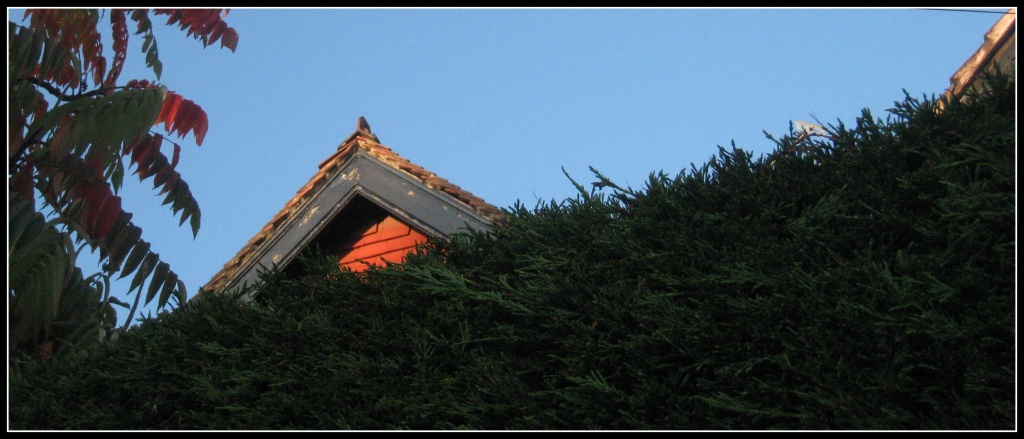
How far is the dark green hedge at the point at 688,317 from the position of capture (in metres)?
3.24

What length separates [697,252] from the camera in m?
3.90

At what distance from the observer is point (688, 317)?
370cm

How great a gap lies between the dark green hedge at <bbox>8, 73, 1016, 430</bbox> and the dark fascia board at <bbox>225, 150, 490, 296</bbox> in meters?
1.96

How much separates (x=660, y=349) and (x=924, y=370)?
102 centimetres

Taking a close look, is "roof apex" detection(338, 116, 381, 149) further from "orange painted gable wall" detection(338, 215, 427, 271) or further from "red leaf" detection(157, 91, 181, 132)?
"red leaf" detection(157, 91, 181, 132)

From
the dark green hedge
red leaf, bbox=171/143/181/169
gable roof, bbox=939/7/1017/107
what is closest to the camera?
the dark green hedge

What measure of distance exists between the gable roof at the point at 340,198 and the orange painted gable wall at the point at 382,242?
46 cm

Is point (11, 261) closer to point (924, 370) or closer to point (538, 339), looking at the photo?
point (538, 339)

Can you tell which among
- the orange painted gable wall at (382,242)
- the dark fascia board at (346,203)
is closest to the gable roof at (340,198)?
the dark fascia board at (346,203)

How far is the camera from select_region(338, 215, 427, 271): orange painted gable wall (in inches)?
308

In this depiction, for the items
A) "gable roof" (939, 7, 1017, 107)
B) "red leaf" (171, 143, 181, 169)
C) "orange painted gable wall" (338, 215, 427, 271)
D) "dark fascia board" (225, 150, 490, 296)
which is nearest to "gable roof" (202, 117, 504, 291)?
"dark fascia board" (225, 150, 490, 296)

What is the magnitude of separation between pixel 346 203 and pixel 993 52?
5151 mm

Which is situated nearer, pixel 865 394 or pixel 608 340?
pixel 865 394
